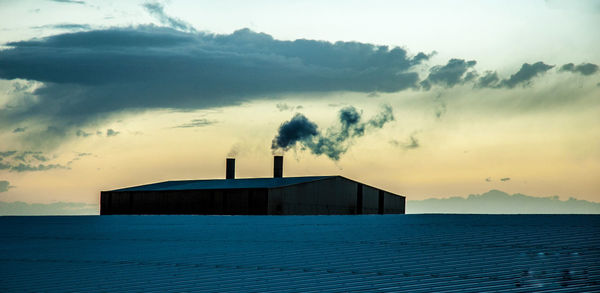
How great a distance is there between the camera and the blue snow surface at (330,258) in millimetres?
10367

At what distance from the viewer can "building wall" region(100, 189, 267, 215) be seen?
1886 inches

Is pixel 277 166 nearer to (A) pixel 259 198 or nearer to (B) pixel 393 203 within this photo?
(B) pixel 393 203

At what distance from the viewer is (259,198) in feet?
156

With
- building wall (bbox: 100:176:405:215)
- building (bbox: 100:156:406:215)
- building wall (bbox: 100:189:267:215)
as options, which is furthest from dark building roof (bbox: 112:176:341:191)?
building wall (bbox: 100:189:267:215)

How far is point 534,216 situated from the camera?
1944 cm

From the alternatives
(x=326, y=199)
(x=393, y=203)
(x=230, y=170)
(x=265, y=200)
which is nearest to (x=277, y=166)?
(x=230, y=170)

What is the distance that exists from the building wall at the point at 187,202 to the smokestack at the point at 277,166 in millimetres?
11032

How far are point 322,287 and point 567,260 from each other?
4571 millimetres

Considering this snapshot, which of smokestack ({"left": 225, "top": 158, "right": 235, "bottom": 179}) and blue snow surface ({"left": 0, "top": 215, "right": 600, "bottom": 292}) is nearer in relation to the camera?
blue snow surface ({"left": 0, "top": 215, "right": 600, "bottom": 292})

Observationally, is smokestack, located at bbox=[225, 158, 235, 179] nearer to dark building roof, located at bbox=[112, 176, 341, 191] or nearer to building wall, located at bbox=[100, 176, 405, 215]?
dark building roof, located at bbox=[112, 176, 341, 191]

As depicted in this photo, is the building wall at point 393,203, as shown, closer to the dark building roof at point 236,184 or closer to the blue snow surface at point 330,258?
the dark building roof at point 236,184

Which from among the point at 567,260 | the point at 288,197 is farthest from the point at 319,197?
→ the point at 567,260

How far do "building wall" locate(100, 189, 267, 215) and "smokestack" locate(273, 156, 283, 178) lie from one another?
11032 mm

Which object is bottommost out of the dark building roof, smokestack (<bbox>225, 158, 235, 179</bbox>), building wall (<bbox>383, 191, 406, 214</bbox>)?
building wall (<bbox>383, 191, 406, 214</bbox>)
